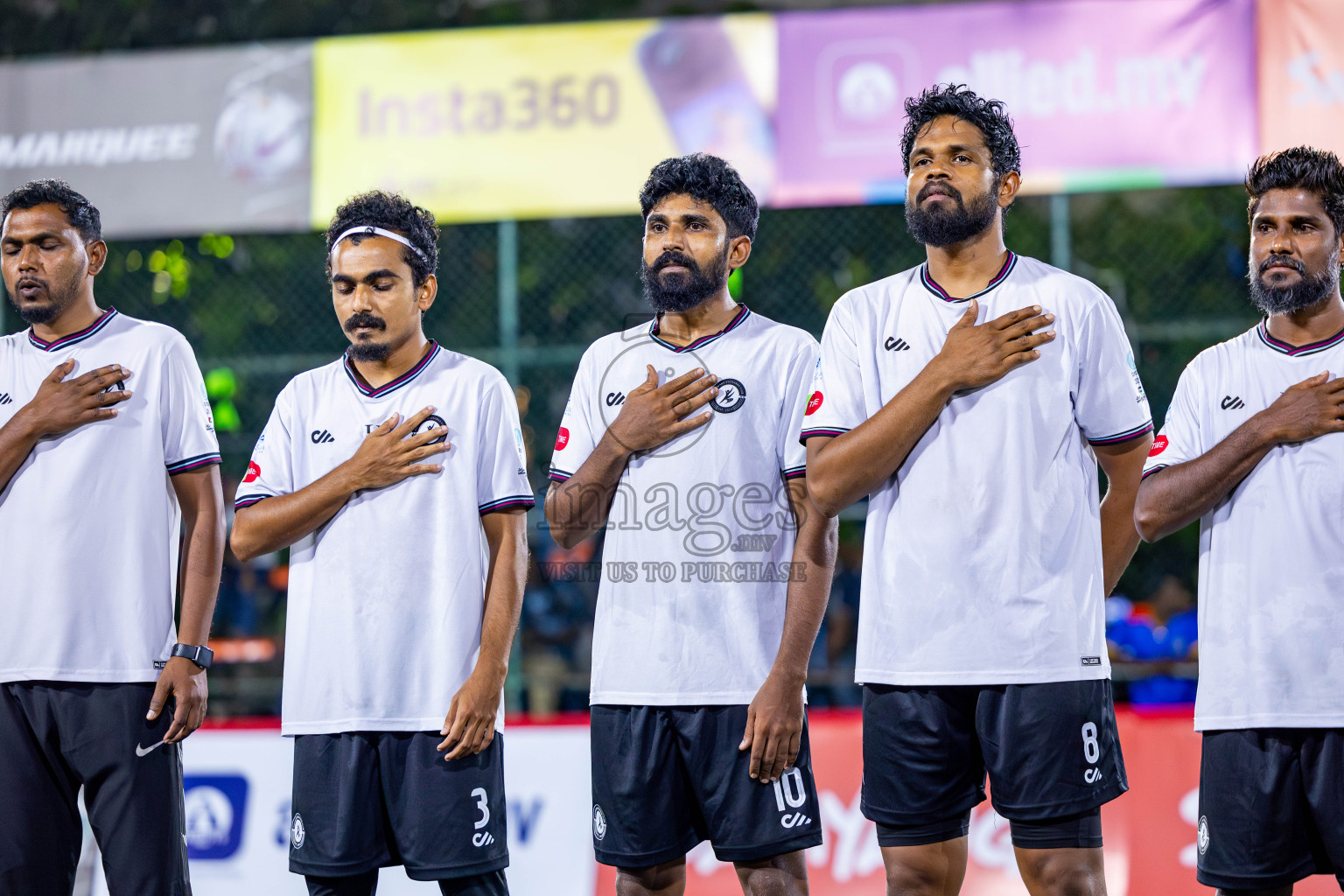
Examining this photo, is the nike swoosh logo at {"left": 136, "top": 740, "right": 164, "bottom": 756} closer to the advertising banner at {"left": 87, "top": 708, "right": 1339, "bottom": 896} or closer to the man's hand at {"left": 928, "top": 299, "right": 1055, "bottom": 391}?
the advertising banner at {"left": 87, "top": 708, "right": 1339, "bottom": 896}

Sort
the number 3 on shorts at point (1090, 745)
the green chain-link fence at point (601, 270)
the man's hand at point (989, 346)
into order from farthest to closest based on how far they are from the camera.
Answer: the green chain-link fence at point (601, 270) → the man's hand at point (989, 346) → the number 3 on shorts at point (1090, 745)

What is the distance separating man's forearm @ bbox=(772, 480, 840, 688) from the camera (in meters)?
3.65

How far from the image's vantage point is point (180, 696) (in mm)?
3902

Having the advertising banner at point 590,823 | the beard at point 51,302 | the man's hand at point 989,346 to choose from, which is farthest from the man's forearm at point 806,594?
the beard at point 51,302

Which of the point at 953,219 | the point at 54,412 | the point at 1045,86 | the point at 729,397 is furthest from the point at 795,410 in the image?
the point at 1045,86

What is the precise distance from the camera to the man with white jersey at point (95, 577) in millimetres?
3840

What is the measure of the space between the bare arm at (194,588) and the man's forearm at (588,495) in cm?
104

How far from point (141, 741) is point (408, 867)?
89cm

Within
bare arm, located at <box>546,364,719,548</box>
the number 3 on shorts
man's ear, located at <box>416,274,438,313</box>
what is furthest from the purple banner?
the number 3 on shorts

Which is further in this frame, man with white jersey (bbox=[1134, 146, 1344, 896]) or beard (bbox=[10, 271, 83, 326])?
beard (bbox=[10, 271, 83, 326])

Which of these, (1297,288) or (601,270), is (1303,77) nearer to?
(1297,288)

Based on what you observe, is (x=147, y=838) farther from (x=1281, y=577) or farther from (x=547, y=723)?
(x=1281, y=577)

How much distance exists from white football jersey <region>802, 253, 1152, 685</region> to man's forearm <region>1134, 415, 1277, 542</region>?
0.25 metres

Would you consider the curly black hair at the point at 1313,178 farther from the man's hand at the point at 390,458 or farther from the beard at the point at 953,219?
the man's hand at the point at 390,458
